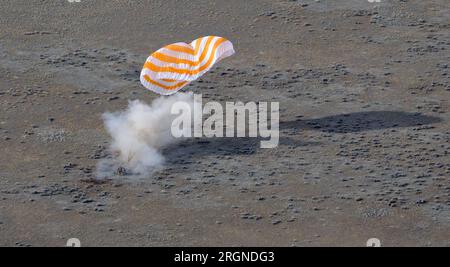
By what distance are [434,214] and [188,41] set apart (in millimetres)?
19753

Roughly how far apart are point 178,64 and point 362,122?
8530 millimetres

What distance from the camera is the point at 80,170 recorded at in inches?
2227

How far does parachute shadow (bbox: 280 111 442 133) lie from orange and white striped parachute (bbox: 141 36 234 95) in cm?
456

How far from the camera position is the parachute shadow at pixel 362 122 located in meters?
60.2

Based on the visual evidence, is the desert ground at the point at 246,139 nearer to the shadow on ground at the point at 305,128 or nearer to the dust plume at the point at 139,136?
the shadow on ground at the point at 305,128

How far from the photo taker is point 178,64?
5844 cm

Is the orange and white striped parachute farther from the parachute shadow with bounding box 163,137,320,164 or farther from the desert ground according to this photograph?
the desert ground

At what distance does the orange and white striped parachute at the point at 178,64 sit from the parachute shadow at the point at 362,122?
15.0ft

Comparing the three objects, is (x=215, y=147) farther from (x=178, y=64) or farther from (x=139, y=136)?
(x=178, y=64)

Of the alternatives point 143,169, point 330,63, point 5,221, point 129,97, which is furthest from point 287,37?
point 5,221

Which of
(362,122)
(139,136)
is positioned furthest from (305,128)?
(139,136)

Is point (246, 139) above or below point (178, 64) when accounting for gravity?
below

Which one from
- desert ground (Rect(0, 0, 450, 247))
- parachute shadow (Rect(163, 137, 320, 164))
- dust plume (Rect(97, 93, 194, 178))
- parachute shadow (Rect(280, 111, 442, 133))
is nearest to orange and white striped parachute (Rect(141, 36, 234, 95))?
dust plume (Rect(97, 93, 194, 178))

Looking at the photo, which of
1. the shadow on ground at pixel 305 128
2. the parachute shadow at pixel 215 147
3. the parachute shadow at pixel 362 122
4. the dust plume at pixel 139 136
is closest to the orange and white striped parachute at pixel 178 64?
the dust plume at pixel 139 136
